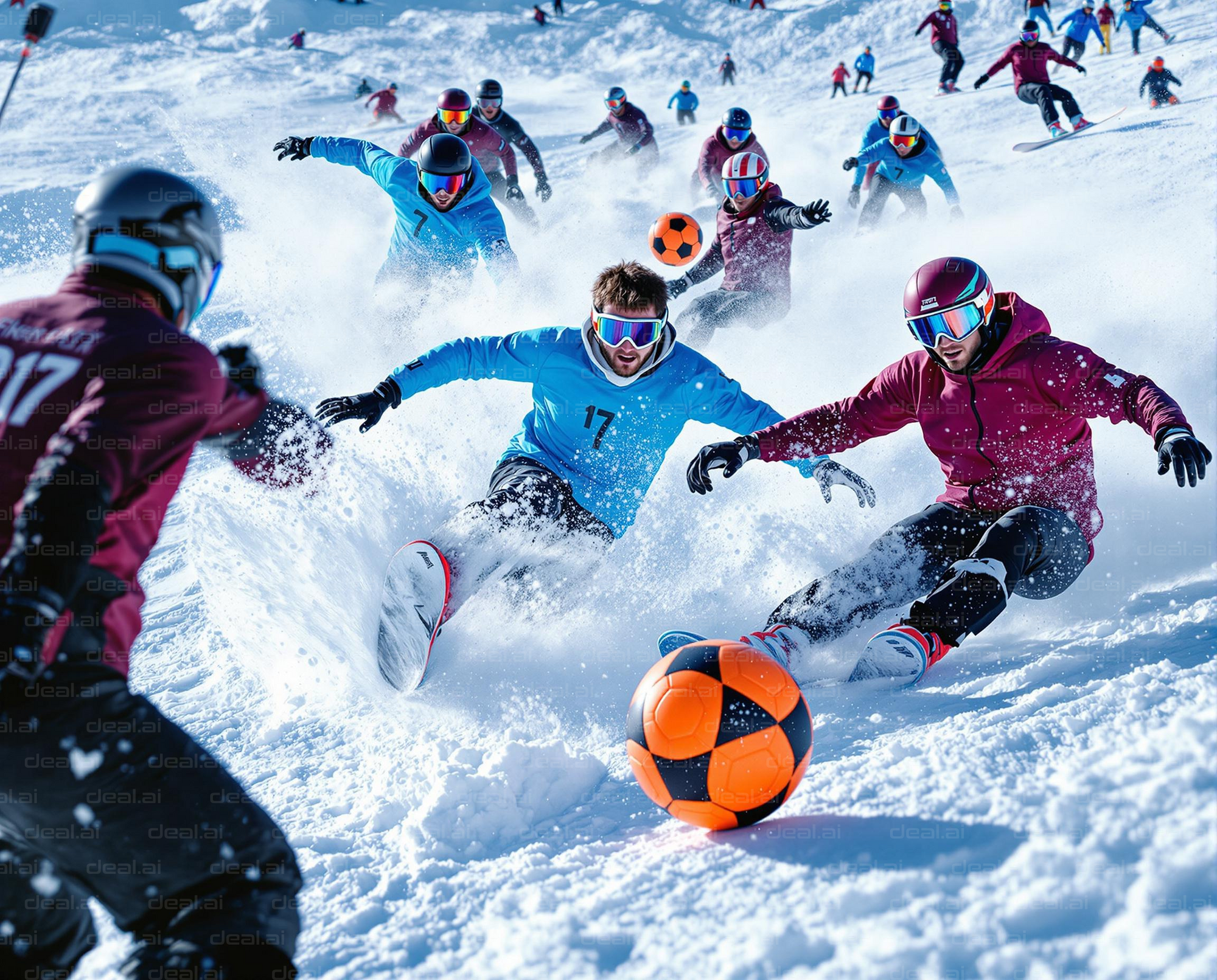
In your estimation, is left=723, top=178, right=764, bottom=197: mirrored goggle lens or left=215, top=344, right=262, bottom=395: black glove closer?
left=215, top=344, right=262, bottom=395: black glove

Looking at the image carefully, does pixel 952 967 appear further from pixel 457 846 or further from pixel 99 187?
pixel 99 187

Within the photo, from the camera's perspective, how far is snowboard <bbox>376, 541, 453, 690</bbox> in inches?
138

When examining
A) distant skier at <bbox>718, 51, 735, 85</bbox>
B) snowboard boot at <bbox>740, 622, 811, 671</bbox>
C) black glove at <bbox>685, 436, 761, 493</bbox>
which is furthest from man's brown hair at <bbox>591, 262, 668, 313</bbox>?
distant skier at <bbox>718, 51, 735, 85</bbox>

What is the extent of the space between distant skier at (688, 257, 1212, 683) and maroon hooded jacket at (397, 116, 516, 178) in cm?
627

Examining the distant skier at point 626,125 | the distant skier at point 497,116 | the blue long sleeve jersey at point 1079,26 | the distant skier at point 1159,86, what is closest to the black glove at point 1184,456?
the distant skier at point 497,116

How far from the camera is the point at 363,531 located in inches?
166

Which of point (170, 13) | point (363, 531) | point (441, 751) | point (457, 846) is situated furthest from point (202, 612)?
point (170, 13)

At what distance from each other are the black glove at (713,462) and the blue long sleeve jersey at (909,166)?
687 cm

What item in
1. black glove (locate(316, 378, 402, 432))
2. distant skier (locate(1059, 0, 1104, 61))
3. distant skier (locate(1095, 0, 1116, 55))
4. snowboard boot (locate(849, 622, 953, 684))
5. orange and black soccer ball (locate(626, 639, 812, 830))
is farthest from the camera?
distant skier (locate(1095, 0, 1116, 55))

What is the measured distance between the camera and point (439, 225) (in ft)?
21.1

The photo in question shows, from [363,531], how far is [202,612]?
37.3 inches

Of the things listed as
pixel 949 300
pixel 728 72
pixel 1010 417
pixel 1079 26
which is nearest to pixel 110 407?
pixel 949 300

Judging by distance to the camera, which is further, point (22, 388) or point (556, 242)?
point (556, 242)

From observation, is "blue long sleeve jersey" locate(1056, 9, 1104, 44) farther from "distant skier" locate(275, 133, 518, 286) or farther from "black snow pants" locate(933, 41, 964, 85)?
"distant skier" locate(275, 133, 518, 286)
